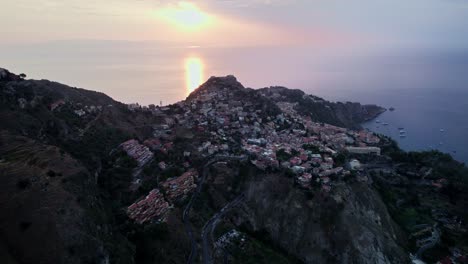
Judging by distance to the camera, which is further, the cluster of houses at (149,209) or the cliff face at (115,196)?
the cluster of houses at (149,209)

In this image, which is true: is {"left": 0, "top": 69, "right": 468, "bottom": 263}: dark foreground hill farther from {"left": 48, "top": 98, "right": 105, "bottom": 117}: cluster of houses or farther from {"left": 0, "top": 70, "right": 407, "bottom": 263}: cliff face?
{"left": 48, "top": 98, "right": 105, "bottom": 117}: cluster of houses

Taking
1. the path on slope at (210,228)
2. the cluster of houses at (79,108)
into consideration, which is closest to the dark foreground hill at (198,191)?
the path on slope at (210,228)

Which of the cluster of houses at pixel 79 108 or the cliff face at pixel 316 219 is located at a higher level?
the cluster of houses at pixel 79 108

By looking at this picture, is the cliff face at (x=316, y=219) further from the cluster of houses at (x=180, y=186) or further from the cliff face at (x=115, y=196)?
the cluster of houses at (x=180, y=186)

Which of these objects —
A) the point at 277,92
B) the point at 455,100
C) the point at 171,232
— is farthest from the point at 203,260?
the point at 455,100

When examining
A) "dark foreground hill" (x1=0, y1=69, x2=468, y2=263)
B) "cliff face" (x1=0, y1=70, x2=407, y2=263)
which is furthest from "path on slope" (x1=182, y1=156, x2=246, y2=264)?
"cliff face" (x1=0, y1=70, x2=407, y2=263)

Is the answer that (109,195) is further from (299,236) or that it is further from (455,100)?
(455,100)

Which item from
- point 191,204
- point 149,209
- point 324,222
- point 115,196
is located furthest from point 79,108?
point 324,222

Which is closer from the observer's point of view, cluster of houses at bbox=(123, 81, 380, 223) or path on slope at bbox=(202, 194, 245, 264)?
path on slope at bbox=(202, 194, 245, 264)
